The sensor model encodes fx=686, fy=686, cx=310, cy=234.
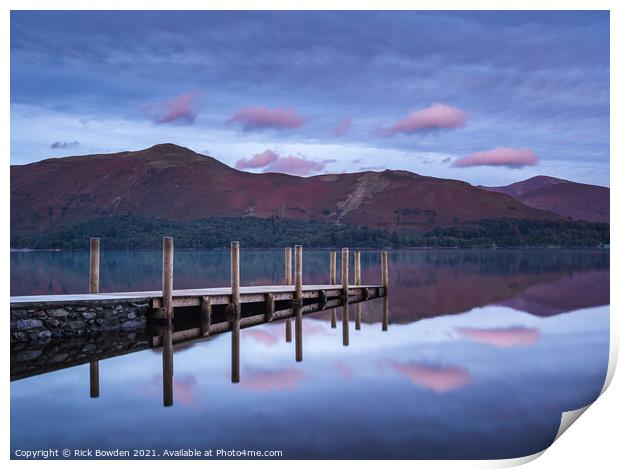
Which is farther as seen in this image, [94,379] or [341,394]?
[94,379]

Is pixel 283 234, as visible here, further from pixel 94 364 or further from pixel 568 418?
pixel 568 418

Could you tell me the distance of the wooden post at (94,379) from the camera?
794 cm

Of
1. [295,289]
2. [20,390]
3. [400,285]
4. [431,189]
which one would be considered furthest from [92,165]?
[20,390]

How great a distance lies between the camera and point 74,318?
10.5 m

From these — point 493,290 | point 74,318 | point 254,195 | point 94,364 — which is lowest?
point 493,290

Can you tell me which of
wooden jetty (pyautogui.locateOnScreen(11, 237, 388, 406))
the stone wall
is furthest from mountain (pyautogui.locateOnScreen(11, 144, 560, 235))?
the stone wall

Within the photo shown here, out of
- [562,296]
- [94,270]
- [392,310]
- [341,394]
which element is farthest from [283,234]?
[341,394]

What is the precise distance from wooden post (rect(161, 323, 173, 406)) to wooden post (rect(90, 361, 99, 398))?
793 millimetres

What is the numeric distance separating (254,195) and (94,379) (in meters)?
83.3

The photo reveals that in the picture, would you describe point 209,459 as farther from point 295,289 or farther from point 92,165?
point 92,165

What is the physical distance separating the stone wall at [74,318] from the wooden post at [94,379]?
143cm

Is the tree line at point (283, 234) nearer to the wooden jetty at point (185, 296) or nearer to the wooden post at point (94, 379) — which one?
the wooden jetty at point (185, 296)
